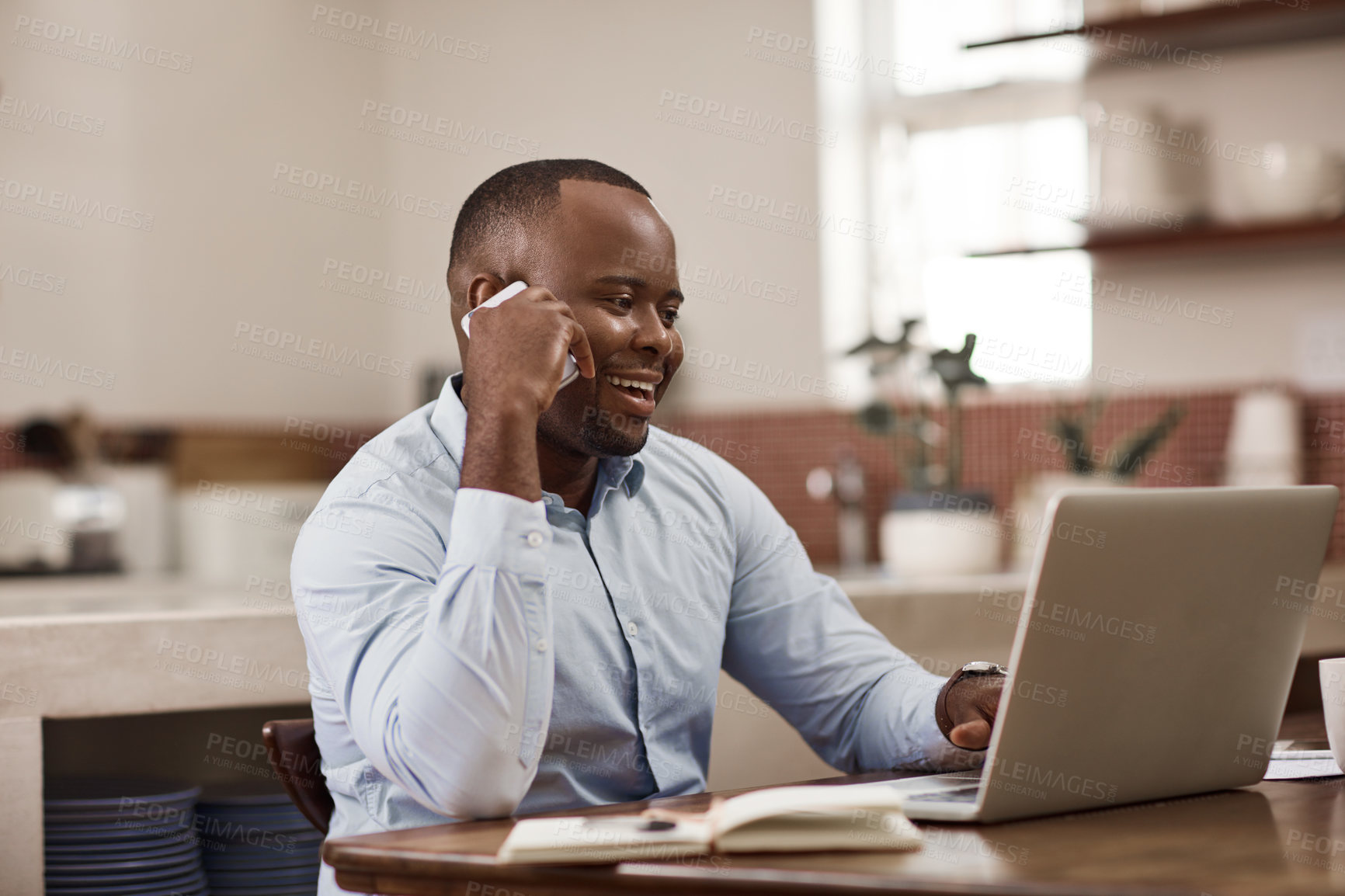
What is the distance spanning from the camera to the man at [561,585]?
1184 millimetres

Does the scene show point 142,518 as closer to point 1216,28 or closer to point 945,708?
point 945,708

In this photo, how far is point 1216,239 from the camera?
9.75 feet

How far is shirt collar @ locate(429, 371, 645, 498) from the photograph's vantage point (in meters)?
1.50

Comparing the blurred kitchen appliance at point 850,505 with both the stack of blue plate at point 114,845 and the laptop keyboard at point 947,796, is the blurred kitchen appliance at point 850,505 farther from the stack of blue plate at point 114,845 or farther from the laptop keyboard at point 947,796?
the laptop keyboard at point 947,796

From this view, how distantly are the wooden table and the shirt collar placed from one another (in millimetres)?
511

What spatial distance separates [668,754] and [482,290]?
565 mm

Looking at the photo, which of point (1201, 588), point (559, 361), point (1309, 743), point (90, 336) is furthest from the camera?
point (90, 336)

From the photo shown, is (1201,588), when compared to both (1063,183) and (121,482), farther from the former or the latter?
(121,482)

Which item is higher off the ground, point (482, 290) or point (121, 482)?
point (482, 290)

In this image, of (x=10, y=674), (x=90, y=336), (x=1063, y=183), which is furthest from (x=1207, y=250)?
(x=90, y=336)

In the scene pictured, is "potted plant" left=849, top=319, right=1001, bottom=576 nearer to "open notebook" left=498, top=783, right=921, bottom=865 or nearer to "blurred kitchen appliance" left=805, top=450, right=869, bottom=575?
"blurred kitchen appliance" left=805, top=450, right=869, bottom=575

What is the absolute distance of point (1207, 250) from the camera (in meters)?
3.08

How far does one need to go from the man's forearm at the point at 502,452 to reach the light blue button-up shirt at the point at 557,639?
0.6 inches

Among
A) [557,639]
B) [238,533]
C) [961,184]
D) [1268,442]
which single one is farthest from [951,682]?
[238,533]
